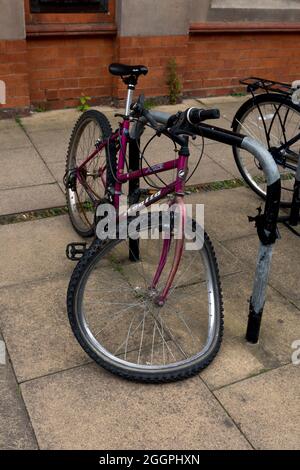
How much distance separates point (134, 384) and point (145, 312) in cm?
51

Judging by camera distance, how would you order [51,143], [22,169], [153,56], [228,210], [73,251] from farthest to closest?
[153,56], [51,143], [22,169], [228,210], [73,251]

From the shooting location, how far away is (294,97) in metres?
3.79

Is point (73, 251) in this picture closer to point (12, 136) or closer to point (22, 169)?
point (22, 169)

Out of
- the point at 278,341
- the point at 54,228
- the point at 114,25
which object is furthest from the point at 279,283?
the point at 114,25

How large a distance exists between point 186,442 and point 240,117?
2788 mm

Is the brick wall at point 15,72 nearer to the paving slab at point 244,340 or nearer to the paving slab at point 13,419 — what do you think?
the paving slab at point 244,340

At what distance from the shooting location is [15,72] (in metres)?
5.59

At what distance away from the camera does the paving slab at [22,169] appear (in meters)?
4.63

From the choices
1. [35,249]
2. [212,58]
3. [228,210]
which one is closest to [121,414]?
[35,249]

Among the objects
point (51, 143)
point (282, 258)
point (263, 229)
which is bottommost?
point (282, 258)

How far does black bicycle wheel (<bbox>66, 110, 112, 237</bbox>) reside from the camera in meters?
3.49

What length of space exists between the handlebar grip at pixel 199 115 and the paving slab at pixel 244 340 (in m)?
1.12

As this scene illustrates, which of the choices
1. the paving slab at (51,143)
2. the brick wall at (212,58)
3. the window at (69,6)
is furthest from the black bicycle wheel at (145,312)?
the window at (69,6)

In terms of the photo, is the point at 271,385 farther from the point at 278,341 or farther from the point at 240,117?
the point at 240,117
